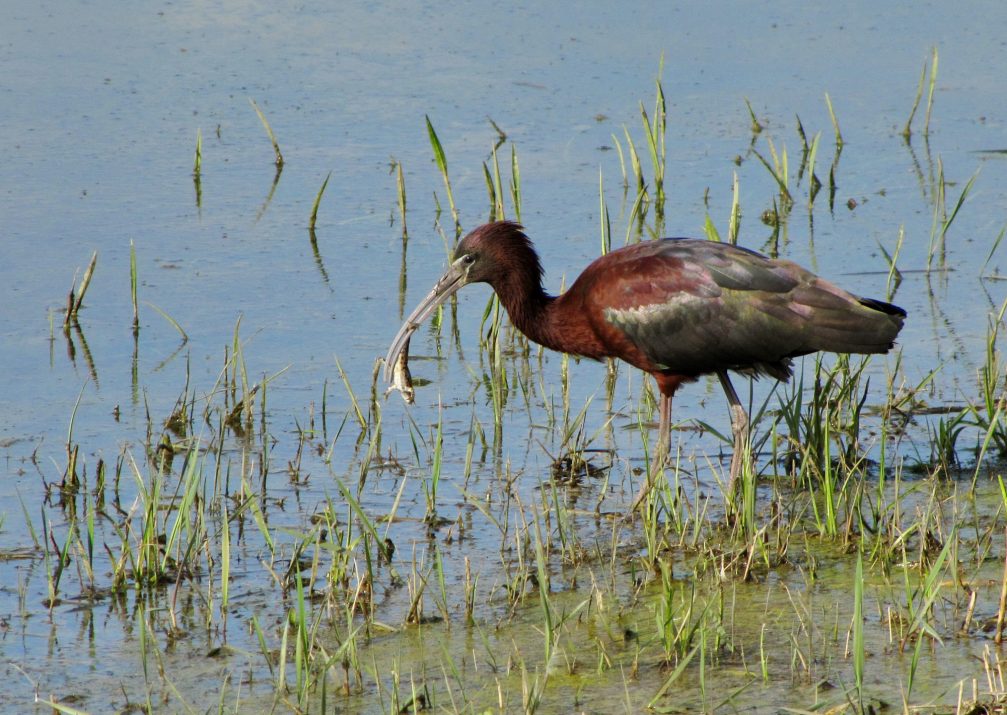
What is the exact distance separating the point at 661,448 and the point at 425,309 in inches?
50.2

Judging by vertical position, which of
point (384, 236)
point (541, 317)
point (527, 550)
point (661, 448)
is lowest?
point (527, 550)

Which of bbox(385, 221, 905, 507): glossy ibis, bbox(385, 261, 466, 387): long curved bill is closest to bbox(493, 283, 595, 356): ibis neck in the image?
bbox(385, 221, 905, 507): glossy ibis

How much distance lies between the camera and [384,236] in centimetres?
917

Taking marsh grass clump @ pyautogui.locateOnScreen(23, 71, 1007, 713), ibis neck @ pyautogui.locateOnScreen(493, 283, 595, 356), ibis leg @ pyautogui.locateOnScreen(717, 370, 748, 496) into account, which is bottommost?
marsh grass clump @ pyautogui.locateOnScreen(23, 71, 1007, 713)

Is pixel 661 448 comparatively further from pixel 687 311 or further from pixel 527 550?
pixel 527 550

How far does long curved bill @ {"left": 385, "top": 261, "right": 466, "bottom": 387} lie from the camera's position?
671 cm

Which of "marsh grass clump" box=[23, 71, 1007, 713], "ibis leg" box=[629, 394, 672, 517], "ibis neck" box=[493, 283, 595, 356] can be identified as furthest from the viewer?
"ibis neck" box=[493, 283, 595, 356]

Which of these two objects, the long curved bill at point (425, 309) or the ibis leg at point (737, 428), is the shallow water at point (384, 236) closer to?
the ibis leg at point (737, 428)

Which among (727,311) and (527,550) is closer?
(527,550)

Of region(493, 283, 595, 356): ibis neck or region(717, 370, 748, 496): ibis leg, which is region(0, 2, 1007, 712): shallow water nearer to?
region(717, 370, 748, 496): ibis leg

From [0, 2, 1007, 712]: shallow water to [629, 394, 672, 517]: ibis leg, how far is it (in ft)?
0.42

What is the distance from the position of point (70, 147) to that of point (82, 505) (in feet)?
15.5

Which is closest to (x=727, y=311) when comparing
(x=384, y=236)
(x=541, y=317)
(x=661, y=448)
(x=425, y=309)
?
(x=661, y=448)

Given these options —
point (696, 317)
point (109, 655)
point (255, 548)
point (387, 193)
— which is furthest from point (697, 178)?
point (109, 655)
